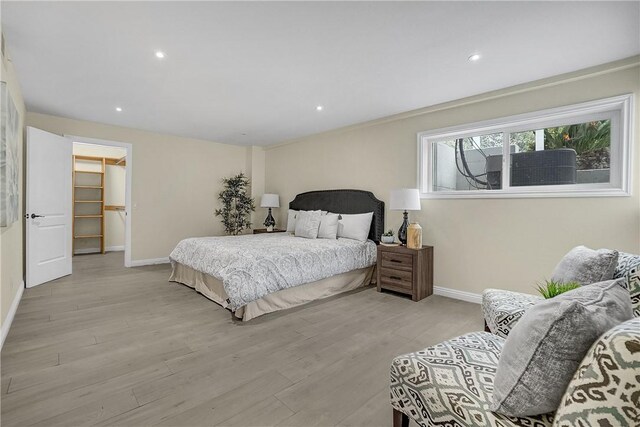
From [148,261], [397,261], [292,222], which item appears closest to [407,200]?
[397,261]

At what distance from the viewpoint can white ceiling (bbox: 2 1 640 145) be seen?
2043mm

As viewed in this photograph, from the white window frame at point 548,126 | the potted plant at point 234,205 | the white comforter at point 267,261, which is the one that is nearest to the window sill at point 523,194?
the white window frame at point 548,126

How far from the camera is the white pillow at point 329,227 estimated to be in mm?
4511

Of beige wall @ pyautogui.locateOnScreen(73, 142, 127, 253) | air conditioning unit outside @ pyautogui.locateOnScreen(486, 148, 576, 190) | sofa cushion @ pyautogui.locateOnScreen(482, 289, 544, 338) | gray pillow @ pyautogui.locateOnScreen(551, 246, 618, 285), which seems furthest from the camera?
beige wall @ pyautogui.locateOnScreen(73, 142, 127, 253)

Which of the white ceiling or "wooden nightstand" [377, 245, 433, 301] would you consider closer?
the white ceiling

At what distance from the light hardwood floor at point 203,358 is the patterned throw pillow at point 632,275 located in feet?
4.37

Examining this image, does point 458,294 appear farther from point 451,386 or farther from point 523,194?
point 451,386

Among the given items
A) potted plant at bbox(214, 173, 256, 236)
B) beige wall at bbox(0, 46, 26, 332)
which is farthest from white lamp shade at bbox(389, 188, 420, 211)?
beige wall at bbox(0, 46, 26, 332)

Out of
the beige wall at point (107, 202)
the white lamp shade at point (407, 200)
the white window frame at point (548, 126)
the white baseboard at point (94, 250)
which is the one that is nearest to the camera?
the white window frame at point (548, 126)

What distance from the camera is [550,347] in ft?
2.82

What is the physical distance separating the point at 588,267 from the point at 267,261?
2541 mm

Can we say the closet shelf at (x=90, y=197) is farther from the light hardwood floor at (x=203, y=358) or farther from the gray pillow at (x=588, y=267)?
the gray pillow at (x=588, y=267)

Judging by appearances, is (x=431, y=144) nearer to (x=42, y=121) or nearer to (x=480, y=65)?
(x=480, y=65)

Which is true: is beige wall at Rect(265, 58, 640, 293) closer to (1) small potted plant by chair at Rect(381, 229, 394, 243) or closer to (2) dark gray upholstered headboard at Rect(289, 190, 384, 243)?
(2) dark gray upholstered headboard at Rect(289, 190, 384, 243)
